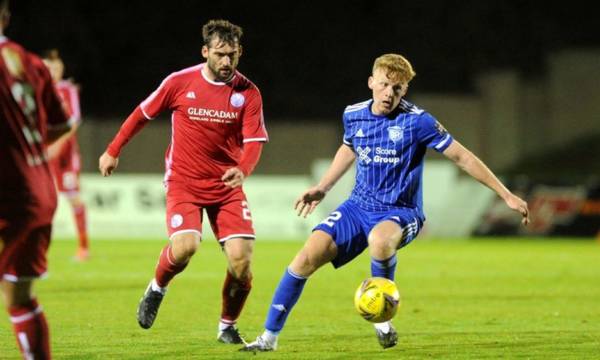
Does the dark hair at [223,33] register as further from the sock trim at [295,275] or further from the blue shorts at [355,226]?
the sock trim at [295,275]

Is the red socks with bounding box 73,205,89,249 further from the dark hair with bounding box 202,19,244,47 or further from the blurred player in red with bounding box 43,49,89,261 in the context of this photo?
the dark hair with bounding box 202,19,244,47

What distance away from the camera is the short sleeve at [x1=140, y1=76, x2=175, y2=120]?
787 centimetres

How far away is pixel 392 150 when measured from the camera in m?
7.56

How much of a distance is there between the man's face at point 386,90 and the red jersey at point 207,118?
878 mm

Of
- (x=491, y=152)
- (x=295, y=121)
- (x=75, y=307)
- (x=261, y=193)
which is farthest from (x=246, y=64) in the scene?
(x=75, y=307)

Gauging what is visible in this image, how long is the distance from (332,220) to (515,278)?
23.3ft

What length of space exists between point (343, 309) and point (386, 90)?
3.35 meters

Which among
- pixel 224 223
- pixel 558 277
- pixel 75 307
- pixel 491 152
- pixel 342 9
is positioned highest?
pixel 224 223

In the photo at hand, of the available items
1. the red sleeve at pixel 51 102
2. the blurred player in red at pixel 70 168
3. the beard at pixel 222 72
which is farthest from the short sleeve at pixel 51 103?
the blurred player in red at pixel 70 168

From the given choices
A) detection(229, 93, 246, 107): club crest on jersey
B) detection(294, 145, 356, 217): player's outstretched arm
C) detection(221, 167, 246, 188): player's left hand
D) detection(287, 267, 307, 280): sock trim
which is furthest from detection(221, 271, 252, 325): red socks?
detection(229, 93, 246, 107): club crest on jersey

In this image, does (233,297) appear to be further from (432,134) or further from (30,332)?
(30,332)

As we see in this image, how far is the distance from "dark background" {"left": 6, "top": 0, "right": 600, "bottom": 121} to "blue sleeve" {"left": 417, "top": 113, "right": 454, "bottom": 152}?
75.8 feet

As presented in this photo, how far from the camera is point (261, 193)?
21.9m

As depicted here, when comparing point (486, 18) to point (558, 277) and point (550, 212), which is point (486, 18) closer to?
point (550, 212)
